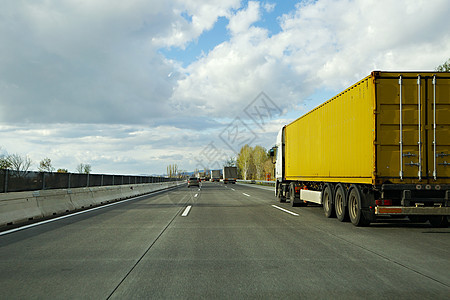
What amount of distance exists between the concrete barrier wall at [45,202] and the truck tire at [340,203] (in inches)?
352

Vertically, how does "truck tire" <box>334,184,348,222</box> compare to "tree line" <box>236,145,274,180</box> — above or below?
below

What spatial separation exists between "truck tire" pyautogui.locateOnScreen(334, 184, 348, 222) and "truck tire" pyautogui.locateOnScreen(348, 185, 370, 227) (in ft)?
0.89

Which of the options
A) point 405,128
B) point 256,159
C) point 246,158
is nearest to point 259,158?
point 256,159

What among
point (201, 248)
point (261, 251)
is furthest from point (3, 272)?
point (261, 251)

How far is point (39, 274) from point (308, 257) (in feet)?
13.6

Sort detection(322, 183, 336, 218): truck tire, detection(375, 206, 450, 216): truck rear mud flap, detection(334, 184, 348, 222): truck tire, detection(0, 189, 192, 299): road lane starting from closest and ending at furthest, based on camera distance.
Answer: detection(0, 189, 192, 299): road lane → detection(375, 206, 450, 216): truck rear mud flap → detection(334, 184, 348, 222): truck tire → detection(322, 183, 336, 218): truck tire

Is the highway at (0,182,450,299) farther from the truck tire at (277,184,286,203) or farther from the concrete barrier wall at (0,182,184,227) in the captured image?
the truck tire at (277,184,286,203)

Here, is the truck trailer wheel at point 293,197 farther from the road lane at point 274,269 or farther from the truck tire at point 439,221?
the road lane at point 274,269

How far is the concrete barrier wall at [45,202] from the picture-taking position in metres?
10.1

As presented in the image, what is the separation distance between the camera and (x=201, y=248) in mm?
7219

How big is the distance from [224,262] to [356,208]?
5.29m

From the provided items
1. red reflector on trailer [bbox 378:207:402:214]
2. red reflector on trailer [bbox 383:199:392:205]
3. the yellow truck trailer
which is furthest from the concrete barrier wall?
red reflector on trailer [bbox 383:199:392:205]

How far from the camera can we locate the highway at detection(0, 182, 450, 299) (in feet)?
15.2

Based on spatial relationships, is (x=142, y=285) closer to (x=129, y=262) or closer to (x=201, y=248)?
(x=129, y=262)
